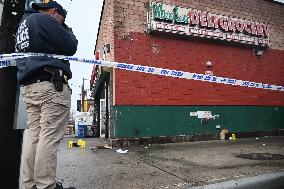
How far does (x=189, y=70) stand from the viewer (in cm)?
1027

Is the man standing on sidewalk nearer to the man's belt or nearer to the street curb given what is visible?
the man's belt

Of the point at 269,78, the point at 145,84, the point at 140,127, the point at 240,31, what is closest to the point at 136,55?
the point at 145,84

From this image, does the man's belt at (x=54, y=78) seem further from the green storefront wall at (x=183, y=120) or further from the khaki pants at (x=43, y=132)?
the green storefront wall at (x=183, y=120)

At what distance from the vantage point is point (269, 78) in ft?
39.8

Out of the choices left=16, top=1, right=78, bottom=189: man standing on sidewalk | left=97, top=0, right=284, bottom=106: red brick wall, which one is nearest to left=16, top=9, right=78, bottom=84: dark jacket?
left=16, top=1, right=78, bottom=189: man standing on sidewalk

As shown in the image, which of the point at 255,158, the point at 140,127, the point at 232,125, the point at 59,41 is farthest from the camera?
the point at 232,125

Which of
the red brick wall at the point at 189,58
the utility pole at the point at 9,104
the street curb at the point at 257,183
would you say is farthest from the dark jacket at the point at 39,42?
the red brick wall at the point at 189,58

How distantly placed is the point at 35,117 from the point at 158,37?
7607 mm

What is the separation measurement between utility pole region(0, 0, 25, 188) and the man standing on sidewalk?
0.38ft

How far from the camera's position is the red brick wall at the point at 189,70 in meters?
9.30

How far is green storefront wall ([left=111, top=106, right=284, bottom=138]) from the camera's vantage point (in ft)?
29.6

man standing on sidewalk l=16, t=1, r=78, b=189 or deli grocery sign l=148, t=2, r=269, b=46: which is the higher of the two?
deli grocery sign l=148, t=2, r=269, b=46

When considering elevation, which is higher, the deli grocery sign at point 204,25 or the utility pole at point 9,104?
the deli grocery sign at point 204,25

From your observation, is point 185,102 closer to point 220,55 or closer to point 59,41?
point 220,55
